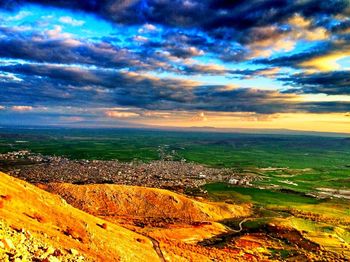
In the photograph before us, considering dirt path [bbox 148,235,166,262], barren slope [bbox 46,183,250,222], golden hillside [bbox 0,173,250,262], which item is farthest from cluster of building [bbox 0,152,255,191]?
dirt path [bbox 148,235,166,262]

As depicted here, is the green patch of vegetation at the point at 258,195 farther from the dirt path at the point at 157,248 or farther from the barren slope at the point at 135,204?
the dirt path at the point at 157,248

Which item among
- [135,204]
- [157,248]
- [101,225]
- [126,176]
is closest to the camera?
[157,248]

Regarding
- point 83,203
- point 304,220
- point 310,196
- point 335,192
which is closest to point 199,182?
point 310,196

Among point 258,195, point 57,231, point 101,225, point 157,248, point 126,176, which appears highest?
point 57,231

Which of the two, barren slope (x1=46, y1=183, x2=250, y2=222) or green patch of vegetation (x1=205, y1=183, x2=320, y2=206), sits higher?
barren slope (x1=46, y1=183, x2=250, y2=222)

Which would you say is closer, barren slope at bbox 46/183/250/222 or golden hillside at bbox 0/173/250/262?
golden hillside at bbox 0/173/250/262

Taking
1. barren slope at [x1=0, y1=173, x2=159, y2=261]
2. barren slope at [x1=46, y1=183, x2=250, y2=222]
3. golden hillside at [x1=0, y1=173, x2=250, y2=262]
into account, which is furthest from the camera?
barren slope at [x1=46, y1=183, x2=250, y2=222]

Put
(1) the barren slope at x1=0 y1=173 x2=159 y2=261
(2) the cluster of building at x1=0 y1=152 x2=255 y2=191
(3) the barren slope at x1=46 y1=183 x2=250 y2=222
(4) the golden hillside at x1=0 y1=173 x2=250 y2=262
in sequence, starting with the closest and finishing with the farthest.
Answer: (4) the golden hillside at x1=0 y1=173 x2=250 y2=262
(1) the barren slope at x1=0 y1=173 x2=159 y2=261
(3) the barren slope at x1=46 y1=183 x2=250 y2=222
(2) the cluster of building at x1=0 y1=152 x2=255 y2=191

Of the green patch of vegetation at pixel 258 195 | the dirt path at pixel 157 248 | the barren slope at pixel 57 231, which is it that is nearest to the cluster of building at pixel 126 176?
the green patch of vegetation at pixel 258 195

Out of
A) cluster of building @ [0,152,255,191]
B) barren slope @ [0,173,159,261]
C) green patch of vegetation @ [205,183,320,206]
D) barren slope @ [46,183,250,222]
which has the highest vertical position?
barren slope @ [0,173,159,261]

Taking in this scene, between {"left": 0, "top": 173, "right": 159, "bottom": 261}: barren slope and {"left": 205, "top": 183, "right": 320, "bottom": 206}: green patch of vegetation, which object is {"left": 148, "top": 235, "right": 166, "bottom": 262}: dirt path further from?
{"left": 205, "top": 183, "right": 320, "bottom": 206}: green patch of vegetation

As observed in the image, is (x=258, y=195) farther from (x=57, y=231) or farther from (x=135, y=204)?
(x=57, y=231)

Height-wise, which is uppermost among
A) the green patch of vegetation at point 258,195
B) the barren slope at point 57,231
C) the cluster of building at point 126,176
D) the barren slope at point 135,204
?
the barren slope at point 57,231

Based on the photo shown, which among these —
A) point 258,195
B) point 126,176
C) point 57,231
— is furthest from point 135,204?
point 126,176
